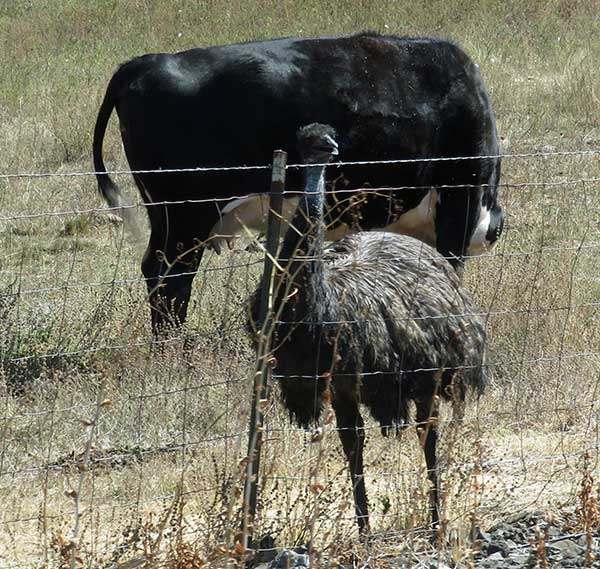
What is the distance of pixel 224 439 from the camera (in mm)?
5961

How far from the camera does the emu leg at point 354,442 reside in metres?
5.35

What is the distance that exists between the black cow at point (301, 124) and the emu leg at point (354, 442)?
233 cm

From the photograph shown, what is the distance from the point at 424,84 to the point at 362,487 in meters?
4.15

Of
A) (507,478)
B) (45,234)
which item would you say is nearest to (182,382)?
(507,478)

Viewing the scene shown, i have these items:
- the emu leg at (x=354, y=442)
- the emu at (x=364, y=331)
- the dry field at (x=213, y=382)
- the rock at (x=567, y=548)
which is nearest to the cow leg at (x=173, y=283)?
the dry field at (x=213, y=382)

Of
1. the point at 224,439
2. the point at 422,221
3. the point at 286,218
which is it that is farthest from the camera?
the point at 422,221

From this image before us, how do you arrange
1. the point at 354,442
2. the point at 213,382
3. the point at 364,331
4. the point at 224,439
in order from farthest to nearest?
the point at 213,382 → the point at 224,439 → the point at 354,442 → the point at 364,331

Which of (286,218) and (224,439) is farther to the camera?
(286,218)

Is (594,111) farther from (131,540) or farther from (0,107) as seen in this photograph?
(131,540)

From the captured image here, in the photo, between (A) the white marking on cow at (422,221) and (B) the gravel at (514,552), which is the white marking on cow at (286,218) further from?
(B) the gravel at (514,552)

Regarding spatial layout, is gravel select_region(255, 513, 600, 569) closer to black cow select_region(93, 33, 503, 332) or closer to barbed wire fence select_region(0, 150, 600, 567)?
barbed wire fence select_region(0, 150, 600, 567)

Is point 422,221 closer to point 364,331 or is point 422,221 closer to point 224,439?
point 224,439

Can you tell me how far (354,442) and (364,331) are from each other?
1.60 feet

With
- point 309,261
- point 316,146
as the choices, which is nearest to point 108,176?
point 316,146
